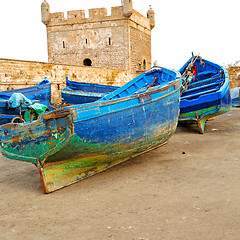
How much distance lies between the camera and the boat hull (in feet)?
11.8

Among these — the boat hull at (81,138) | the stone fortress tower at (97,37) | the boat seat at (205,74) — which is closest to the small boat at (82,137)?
the boat hull at (81,138)

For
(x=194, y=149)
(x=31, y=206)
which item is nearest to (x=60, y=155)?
(x=31, y=206)

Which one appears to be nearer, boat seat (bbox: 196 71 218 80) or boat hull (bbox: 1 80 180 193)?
boat hull (bbox: 1 80 180 193)

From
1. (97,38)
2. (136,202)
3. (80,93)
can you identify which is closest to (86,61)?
(97,38)

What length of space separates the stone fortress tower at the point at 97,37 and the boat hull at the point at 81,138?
67.2 feet

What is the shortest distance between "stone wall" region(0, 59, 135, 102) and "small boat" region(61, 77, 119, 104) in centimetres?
242

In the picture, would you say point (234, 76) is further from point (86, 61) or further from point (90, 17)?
A: point (86, 61)

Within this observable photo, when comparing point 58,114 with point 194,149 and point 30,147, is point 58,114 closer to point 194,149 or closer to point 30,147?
point 30,147

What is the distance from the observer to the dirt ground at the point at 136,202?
2.52m

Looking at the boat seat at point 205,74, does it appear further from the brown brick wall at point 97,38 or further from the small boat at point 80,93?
the brown brick wall at point 97,38

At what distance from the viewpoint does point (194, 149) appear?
5516mm

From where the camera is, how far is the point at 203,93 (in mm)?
7543

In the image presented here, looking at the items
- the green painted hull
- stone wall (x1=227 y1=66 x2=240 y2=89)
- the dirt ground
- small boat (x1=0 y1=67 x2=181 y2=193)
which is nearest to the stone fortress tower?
stone wall (x1=227 y1=66 x2=240 y2=89)

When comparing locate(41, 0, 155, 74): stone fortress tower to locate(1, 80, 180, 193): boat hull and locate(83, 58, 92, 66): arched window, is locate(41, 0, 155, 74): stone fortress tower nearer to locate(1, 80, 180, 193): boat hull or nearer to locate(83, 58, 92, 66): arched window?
locate(83, 58, 92, 66): arched window
